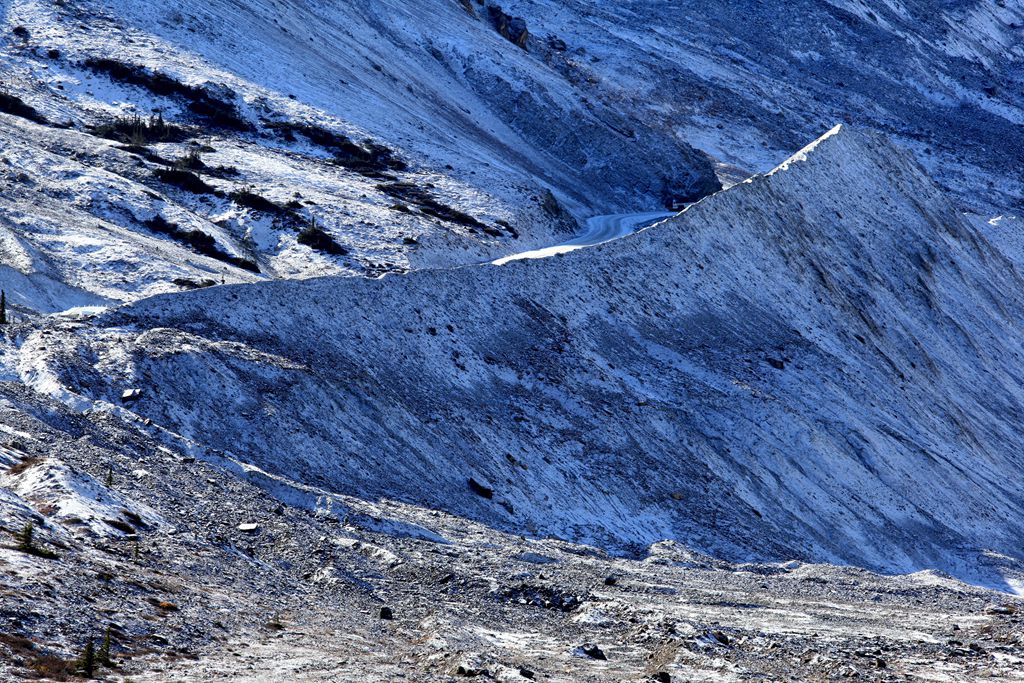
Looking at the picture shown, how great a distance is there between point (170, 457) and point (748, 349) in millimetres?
21601

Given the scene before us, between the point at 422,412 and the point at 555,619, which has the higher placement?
the point at 555,619

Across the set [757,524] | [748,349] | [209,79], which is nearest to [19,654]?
[757,524]

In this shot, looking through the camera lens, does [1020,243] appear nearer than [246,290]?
No

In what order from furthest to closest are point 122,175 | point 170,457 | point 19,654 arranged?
point 122,175 → point 170,457 → point 19,654

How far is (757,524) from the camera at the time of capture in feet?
97.8

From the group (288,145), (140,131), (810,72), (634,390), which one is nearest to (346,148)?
(288,145)

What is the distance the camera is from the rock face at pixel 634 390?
25781mm

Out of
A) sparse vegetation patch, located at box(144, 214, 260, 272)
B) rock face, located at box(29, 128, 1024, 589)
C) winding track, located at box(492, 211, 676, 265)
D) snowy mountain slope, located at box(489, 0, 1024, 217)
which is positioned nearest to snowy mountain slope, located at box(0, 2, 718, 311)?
sparse vegetation patch, located at box(144, 214, 260, 272)

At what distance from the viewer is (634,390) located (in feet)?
112

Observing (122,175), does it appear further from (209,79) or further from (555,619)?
(555,619)

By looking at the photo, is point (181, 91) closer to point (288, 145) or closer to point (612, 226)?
point (288, 145)

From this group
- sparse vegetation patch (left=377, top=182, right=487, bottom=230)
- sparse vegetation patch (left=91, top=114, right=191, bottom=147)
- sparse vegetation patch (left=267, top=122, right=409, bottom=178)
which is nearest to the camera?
sparse vegetation patch (left=91, top=114, right=191, bottom=147)

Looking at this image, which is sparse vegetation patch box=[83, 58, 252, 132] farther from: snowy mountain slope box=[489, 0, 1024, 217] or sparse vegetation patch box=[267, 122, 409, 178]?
snowy mountain slope box=[489, 0, 1024, 217]

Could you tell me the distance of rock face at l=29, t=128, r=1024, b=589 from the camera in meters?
25.8
